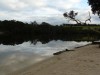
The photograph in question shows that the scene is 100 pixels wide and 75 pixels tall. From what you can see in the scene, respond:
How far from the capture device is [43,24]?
6230 inches

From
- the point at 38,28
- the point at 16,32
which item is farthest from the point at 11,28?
the point at 38,28

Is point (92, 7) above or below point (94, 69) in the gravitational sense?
above

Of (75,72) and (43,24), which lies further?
(43,24)

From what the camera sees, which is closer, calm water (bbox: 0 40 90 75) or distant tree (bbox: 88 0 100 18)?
calm water (bbox: 0 40 90 75)

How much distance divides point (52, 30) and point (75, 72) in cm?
13252

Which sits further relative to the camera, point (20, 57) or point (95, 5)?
point (95, 5)

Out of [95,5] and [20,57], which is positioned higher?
[95,5]

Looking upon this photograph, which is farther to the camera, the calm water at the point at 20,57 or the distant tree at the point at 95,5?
the distant tree at the point at 95,5

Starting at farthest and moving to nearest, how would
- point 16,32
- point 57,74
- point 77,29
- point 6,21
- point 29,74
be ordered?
1. point 6,21
2. point 16,32
3. point 77,29
4. point 29,74
5. point 57,74

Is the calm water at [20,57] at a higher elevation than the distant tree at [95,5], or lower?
Answer: lower

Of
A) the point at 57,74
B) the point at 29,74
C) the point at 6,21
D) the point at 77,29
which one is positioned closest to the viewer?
the point at 57,74

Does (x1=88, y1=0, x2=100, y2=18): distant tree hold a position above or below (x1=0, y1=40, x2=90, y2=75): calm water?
above

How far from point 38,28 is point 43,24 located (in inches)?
386

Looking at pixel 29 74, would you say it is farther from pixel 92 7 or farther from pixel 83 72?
pixel 92 7
